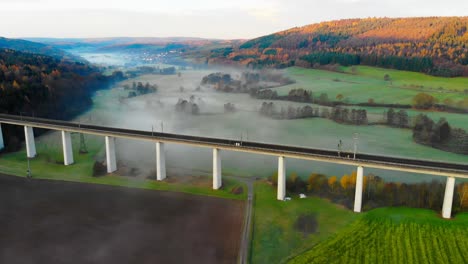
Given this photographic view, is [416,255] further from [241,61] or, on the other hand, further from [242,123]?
[241,61]

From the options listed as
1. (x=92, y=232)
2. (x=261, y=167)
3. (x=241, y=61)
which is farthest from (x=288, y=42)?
(x=92, y=232)

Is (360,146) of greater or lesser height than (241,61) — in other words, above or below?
below

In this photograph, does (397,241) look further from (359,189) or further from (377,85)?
(377,85)

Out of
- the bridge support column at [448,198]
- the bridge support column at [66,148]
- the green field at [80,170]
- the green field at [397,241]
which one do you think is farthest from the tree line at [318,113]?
the bridge support column at [66,148]

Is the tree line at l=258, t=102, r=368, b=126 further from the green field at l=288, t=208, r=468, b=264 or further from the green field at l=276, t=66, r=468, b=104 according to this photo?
the green field at l=288, t=208, r=468, b=264

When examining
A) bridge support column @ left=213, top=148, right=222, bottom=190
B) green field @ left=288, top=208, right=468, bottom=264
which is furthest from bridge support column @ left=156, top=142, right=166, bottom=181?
green field @ left=288, top=208, right=468, bottom=264

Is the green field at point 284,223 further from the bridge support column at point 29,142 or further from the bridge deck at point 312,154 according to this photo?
the bridge support column at point 29,142
